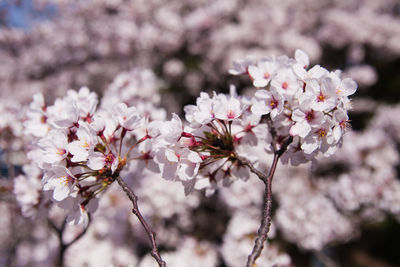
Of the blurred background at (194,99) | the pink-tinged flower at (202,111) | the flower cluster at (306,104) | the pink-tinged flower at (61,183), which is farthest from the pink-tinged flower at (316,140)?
the blurred background at (194,99)

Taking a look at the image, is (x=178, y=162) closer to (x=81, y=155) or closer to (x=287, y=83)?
(x=81, y=155)

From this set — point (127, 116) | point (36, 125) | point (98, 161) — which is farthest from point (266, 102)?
point (36, 125)

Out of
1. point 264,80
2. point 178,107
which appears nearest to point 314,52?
point 178,107

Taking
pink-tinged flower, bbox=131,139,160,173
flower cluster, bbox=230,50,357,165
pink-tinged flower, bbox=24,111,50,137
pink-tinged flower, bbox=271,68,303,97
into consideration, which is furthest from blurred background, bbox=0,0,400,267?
pink-tinged flower, bbox=271,68,303,97

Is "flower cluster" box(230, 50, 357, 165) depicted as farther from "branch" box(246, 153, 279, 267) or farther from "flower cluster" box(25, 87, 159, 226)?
"flower cluster" box(25, 87, 159, 226)

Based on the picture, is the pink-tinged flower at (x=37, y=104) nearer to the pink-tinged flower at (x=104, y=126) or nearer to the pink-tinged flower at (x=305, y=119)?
the pink-tinged flower at (x=104, y=126)
